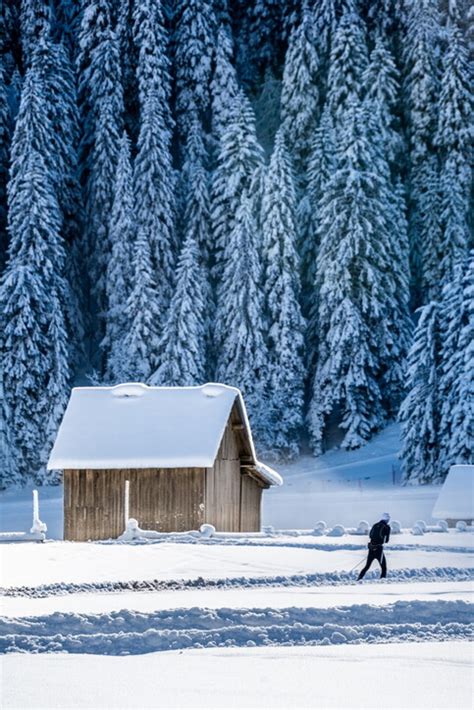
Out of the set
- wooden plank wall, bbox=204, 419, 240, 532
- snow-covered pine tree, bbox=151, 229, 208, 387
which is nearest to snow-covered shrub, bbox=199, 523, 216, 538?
wooden plank wall, bbox=204, 419, 240, 532

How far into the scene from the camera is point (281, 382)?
69938 millimetres

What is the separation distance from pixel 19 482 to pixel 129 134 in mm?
28611

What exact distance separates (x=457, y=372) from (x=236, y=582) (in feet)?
119

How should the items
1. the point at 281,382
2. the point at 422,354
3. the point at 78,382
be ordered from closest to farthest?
the point at 422,354, the point at 281,382, the point at 78,382

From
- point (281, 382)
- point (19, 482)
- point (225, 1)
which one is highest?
point (225, 1)

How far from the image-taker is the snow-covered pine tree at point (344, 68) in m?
79.6

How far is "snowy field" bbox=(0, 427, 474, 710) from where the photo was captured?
1201 cm

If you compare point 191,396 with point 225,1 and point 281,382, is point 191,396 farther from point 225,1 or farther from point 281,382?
point 225,1

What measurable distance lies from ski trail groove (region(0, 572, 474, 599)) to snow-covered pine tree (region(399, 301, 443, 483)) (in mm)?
33415

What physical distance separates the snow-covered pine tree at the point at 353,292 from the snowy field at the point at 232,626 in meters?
35.3

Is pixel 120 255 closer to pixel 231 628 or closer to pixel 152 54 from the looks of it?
pixel 152 54

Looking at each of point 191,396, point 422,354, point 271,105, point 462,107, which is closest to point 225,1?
point 271,105

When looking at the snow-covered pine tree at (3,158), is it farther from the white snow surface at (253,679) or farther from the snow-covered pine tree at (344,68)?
the white snow surface at (253,679)

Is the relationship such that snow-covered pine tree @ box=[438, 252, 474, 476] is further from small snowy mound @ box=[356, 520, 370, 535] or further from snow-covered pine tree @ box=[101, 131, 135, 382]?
snow-covered pine tree @ box=[101, 131, 135, 382]
